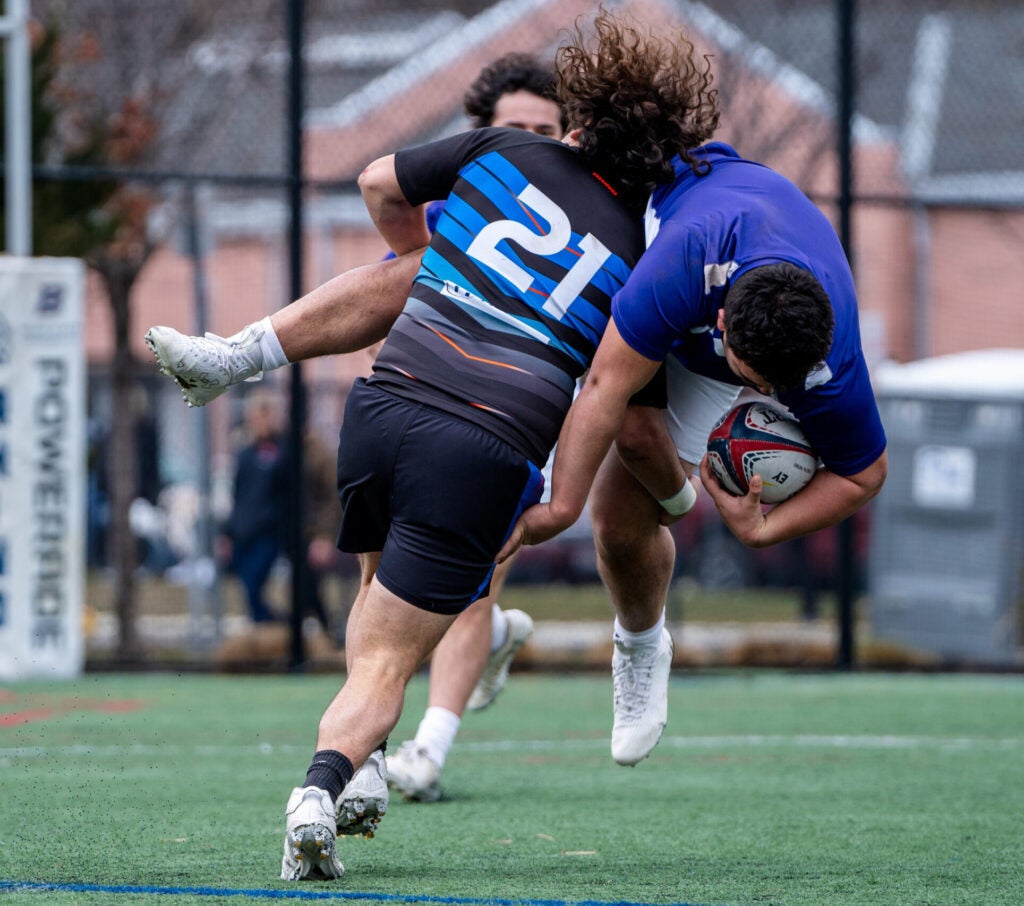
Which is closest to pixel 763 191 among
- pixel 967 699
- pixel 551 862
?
pixel 551 862

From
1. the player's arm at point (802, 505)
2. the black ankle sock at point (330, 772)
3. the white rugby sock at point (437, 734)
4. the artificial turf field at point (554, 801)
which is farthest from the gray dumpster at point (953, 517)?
the black ankle sock at point (330, 772)

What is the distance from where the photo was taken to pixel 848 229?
9609 millimetres

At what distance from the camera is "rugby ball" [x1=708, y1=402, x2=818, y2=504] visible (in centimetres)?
431

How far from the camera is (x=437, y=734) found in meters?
5.40

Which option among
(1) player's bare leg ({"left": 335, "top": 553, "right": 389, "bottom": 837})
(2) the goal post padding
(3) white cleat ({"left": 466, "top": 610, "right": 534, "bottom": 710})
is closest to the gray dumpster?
(3) white cleat ({"left": 466, "top": 610, "right": 534, "bottom": 710})

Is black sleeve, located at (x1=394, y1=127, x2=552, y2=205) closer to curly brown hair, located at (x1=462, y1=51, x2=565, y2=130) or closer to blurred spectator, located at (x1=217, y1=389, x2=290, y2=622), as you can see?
curly brown hair, located at (x1=462, y1=51, x2=565, y2=130)

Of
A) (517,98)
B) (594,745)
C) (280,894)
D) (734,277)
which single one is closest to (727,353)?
(734,277)

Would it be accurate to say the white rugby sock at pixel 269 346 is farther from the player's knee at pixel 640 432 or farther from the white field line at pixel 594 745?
the white field line at pixel 594 745

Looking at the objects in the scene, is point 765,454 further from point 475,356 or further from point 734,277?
point 475,356

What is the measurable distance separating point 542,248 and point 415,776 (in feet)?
6.66

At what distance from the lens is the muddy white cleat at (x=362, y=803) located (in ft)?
12.8

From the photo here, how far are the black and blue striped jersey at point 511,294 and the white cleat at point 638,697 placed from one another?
1171 millimetres

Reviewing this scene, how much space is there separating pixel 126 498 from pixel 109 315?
4.25 feet

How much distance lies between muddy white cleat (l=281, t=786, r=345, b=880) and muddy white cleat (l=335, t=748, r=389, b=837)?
0.41ft
